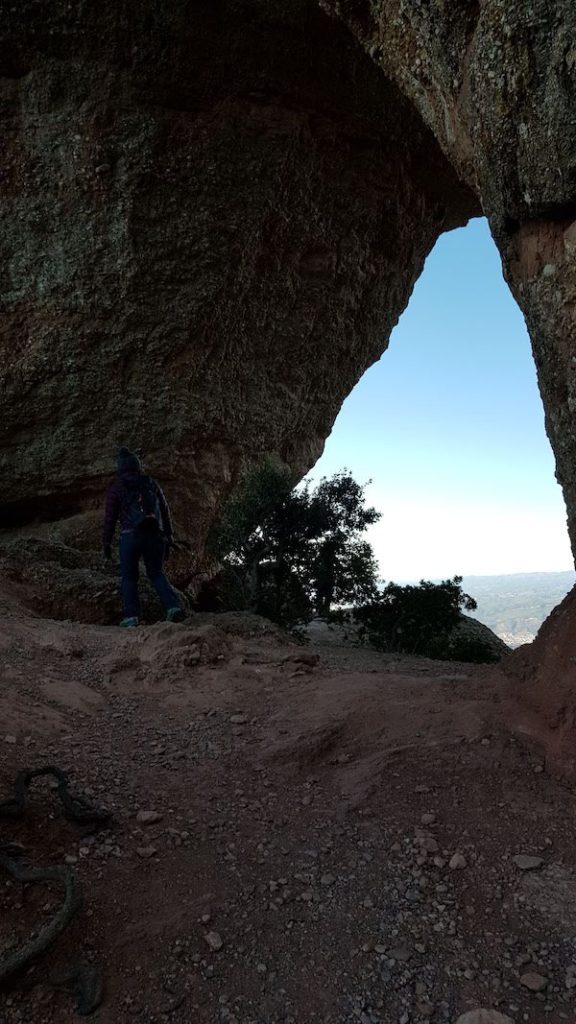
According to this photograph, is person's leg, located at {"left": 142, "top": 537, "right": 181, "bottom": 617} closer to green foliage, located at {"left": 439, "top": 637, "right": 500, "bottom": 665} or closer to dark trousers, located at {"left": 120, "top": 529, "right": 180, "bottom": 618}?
dark trousers, located at {"left": 120, "top": 529, "right": 180, "bottom": 618}

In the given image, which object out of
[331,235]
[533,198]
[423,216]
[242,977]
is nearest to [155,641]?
[242,977]

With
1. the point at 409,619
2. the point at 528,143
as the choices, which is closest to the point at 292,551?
the point at 409,619

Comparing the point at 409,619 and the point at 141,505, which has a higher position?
the point at 141,505

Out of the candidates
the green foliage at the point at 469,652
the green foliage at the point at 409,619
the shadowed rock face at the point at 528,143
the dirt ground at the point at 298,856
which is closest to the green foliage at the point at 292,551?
the green foliage at the point at 409,619

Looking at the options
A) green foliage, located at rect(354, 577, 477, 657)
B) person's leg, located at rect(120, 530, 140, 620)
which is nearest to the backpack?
person's leg, located at rect(120, 530, 140, 620)

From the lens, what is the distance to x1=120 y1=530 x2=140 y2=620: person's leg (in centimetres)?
1005

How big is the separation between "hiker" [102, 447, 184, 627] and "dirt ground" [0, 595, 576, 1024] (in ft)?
13.8

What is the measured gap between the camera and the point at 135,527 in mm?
10211

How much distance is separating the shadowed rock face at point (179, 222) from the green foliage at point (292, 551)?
223cm

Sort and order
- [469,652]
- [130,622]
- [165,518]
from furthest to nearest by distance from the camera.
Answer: [469,652] < [165,518] < [130,622]

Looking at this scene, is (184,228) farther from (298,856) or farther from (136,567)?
(298,856)

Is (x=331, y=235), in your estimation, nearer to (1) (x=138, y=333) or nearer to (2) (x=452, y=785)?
(1) (x=138, y=333)

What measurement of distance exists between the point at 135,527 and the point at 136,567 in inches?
25.7

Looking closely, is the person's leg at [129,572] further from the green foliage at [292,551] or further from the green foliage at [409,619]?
the green foliage at [409,619]
